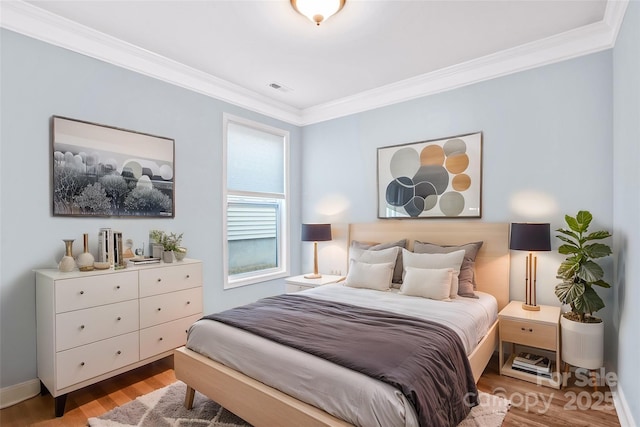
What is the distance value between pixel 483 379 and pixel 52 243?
351 centimetres

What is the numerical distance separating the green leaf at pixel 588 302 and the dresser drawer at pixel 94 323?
3308mm

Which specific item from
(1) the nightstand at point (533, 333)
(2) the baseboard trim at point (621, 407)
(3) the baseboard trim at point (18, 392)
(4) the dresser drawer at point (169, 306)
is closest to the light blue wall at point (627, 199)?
(2) the baseboard trim at point (621, 407)

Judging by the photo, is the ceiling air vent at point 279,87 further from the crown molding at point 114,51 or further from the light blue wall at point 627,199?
the light blue wall at point 627,199

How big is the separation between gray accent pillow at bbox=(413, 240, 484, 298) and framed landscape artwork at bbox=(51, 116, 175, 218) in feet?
8.35

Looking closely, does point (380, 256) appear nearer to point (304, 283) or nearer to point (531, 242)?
point (304, 283)

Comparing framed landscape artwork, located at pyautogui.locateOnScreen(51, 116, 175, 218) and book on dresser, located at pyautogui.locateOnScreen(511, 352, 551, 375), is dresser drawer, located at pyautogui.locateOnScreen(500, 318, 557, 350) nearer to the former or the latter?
book on dresser, located at pyautogui.locateOnScreen(511, 352, 551, 375)

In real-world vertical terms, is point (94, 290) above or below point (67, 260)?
below

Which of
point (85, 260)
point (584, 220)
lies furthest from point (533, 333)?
point (85, 260)

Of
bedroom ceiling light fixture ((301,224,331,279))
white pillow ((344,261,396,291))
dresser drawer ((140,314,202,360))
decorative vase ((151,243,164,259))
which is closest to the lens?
dresser drawer ((140,314,202,360))

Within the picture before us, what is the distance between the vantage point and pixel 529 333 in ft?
8.50

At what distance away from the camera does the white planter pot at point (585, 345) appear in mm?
2371

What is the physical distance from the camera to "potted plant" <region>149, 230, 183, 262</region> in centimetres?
301

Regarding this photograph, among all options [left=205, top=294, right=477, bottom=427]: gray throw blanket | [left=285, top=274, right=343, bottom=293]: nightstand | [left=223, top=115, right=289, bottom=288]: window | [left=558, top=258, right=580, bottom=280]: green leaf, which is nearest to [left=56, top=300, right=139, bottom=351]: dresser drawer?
[left=205, top=294, right=477, bottom=427]: gray throw blanket

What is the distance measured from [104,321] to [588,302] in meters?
3.49
